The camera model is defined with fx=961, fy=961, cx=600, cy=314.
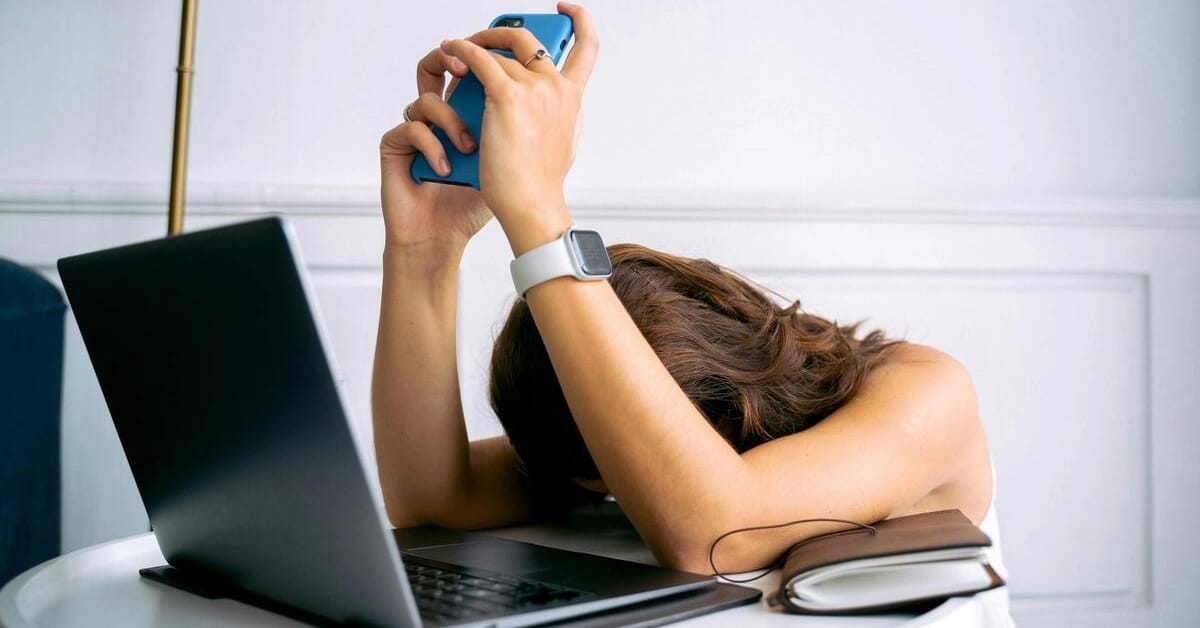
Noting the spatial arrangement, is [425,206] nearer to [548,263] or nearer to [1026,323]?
[548,263]

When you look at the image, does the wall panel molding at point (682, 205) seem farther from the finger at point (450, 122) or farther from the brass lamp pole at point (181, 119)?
the finger at point (450, 122)

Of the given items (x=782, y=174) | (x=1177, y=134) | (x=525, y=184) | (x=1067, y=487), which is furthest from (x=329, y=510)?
(x=1177, y=134)

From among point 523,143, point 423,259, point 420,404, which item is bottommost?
point 420,404

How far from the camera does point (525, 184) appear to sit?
738 millimetres

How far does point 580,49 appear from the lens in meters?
0.83

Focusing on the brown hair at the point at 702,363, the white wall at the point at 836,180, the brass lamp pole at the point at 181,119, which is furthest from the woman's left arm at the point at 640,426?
the white wall at the point at 836,180

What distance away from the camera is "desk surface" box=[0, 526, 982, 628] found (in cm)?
60

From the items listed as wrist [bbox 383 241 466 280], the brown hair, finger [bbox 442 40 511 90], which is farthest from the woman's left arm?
wrist [bbox 383 241 466 280]

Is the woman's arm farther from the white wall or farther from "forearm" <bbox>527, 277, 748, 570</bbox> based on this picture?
the white wall

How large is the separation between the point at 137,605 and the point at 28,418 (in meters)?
0.77

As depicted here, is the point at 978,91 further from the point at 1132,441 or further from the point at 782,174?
the point at 1132,441

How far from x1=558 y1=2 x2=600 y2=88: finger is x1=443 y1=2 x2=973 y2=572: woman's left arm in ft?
0.06

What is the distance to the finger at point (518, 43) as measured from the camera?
79 centimetres

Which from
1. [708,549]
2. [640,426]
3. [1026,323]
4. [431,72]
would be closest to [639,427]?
[640,426]
